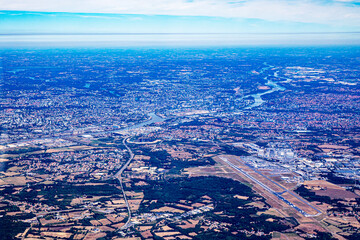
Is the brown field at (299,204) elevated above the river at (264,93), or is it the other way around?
the river at (264,93)

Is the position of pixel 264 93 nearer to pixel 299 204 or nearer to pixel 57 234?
pixel 299 204

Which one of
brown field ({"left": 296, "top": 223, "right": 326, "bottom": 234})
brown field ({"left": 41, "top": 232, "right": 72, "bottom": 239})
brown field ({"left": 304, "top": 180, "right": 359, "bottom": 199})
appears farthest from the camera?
brown field ({"left": 304, "top": 180, "right": 359, "bottom": 199})

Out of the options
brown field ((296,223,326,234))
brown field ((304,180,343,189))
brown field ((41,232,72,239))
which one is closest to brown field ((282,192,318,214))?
brown field ((296,223,326,234))

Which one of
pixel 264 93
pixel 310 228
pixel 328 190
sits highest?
pixel 264 93

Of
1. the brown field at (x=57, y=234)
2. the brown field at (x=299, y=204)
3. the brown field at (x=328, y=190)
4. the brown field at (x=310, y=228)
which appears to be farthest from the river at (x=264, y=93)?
the brown field at (x=57, y=234)

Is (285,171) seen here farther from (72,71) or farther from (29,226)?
(72,71)

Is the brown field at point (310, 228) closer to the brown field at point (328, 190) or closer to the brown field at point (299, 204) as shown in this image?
the brown field at point (299, 204)

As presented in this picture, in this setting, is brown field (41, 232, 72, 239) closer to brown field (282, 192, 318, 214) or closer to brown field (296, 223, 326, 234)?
brown field (296, 223, 326, 234)

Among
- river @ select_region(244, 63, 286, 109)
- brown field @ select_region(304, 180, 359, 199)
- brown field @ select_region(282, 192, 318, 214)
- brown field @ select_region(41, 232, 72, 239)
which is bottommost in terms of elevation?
brown field @ select_region(282, 192, 318, 214)

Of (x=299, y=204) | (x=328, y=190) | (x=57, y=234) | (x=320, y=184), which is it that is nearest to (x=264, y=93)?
(x=320, y=184)

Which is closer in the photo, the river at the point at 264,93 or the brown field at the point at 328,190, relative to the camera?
the brown field at the point at 328,190

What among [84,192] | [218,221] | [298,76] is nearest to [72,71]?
[298,76]
